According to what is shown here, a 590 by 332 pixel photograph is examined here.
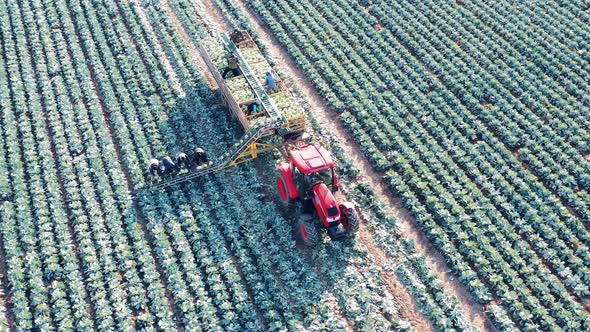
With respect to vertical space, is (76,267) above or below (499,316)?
below

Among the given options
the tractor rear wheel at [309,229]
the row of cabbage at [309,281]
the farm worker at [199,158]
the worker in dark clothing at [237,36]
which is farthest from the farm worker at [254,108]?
the tractor rear wheel at [309,229]

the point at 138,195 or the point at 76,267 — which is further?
the point at 138,195

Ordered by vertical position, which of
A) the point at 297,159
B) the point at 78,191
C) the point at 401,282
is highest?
the point at 297,159

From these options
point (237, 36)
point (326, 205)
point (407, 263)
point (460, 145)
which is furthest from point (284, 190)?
point (237, 36)

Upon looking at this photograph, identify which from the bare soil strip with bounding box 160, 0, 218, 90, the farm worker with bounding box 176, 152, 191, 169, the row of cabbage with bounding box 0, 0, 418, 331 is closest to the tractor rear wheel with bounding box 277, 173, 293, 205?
the row of cabbage with bounding box 0, 0, 418, 331

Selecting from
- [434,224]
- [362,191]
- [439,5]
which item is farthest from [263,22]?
[434,224]

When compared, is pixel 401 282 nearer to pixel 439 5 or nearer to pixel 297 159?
pixel 297 159

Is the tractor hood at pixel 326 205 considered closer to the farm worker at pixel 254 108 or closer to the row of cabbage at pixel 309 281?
the row of cabbage at pixel 309 281
